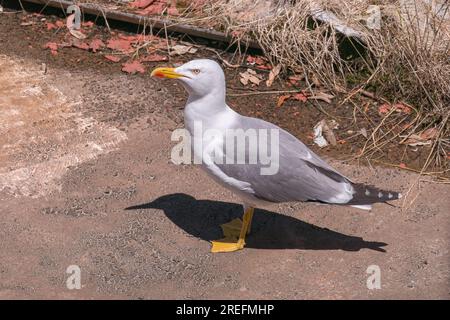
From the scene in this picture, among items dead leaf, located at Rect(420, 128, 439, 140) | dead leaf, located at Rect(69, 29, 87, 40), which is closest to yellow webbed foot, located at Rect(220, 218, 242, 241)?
dead leaf, located at Rect(420, 128, 439, 140)

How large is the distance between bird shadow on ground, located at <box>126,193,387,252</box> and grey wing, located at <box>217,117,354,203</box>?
1.39ft

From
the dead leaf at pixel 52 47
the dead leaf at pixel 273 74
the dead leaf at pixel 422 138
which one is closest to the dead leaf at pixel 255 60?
the dead leaf at pixel 273 74

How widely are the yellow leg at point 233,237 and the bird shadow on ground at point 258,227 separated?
7cm

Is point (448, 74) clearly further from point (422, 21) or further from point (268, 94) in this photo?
point (268, 94)

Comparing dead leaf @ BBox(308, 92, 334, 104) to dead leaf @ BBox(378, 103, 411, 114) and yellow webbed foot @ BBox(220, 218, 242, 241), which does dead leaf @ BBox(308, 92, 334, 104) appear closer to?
dead leaf @ BBox(378, 103, 411, 114)

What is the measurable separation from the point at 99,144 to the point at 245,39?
2.01 m

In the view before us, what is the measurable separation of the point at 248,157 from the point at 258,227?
2.60 ft

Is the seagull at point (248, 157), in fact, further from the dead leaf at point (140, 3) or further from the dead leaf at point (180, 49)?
the dead leaf at point (140, 3)

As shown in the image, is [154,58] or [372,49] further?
[154,58]

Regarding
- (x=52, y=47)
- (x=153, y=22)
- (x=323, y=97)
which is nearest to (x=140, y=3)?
(x=153, y=22)

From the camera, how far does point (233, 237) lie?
19.5 feet

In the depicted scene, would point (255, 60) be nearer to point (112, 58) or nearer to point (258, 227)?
point (112, 58)

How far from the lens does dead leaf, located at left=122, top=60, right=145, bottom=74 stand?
25.6 feet

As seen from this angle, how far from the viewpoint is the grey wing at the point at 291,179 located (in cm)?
550
